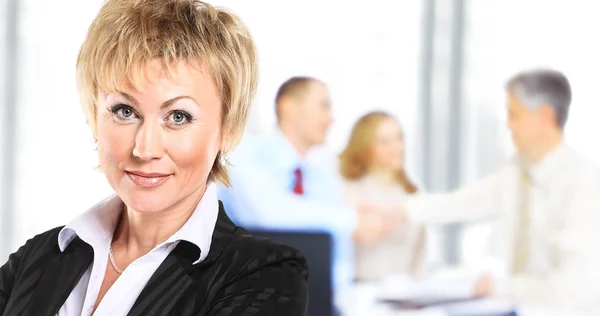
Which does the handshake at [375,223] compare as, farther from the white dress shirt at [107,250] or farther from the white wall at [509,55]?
the white dress shirt at [107,250]

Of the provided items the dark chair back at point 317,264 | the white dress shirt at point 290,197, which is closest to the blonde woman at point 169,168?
the dark chair back at point 317,264

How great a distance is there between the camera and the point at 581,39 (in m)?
4.27

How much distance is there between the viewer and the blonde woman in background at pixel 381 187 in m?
4.15

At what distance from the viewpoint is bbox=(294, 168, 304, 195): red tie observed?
13.7 feet

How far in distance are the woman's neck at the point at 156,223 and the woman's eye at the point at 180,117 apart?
122 millimetres

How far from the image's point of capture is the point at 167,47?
3.49 ft

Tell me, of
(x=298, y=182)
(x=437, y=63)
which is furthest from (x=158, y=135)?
(x=437, y=63)

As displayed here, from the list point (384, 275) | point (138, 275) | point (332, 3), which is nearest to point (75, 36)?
point (332, 3)

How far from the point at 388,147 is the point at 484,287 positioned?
2.73ft

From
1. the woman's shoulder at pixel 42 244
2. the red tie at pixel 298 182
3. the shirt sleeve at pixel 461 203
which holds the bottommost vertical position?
the shirt sleeve at pixel 461 203

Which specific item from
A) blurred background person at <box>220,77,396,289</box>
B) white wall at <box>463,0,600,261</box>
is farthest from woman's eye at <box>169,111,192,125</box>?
white wall at <box>463,0,600,261</box>

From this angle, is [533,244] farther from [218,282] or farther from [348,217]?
[218,282]

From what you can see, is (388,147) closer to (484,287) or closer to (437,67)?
(437,67)

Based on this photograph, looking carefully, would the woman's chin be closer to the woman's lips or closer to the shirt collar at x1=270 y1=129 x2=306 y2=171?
the woman's lips
